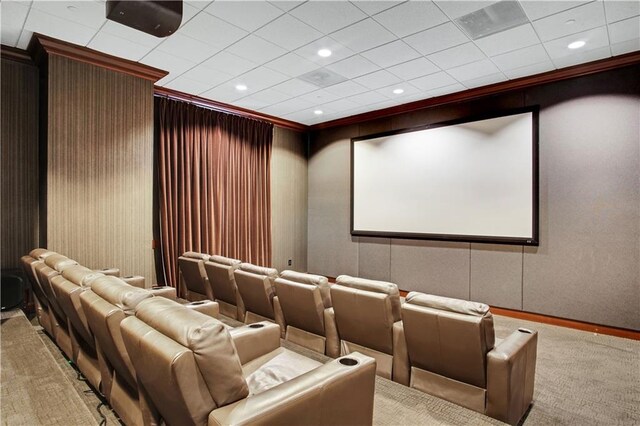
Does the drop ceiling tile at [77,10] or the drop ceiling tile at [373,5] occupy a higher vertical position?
the drop ceiling tile at [77,10]

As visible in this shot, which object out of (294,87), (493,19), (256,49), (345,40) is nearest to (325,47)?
(345,40)

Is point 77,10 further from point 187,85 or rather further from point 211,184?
point 211,184

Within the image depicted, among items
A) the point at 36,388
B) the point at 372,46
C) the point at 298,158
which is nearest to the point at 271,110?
the point at 298,158

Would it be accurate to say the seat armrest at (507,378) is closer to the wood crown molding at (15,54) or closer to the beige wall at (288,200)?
the beige wall at (288,200)

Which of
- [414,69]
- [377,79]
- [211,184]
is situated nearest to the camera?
[414,69]

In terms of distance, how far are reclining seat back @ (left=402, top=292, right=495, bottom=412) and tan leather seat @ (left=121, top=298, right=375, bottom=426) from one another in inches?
28.2

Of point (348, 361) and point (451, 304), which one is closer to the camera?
point (348, 361)

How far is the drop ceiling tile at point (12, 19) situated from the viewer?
10.4 ft

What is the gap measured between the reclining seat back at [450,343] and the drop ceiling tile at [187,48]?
3.28 m

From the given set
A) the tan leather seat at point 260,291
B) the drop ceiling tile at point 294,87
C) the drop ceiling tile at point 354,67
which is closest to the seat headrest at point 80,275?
the tan leather seat at point 260,291

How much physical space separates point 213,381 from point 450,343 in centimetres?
144

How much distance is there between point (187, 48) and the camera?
391 centimetres

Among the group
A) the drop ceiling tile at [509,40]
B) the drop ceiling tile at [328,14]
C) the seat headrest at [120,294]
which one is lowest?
the seat headrest at [120,294]

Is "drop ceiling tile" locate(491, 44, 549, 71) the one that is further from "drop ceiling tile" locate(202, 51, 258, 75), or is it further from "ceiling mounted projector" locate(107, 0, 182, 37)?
"ceiling mounted projector" locate(107, 0, 182, 37)
